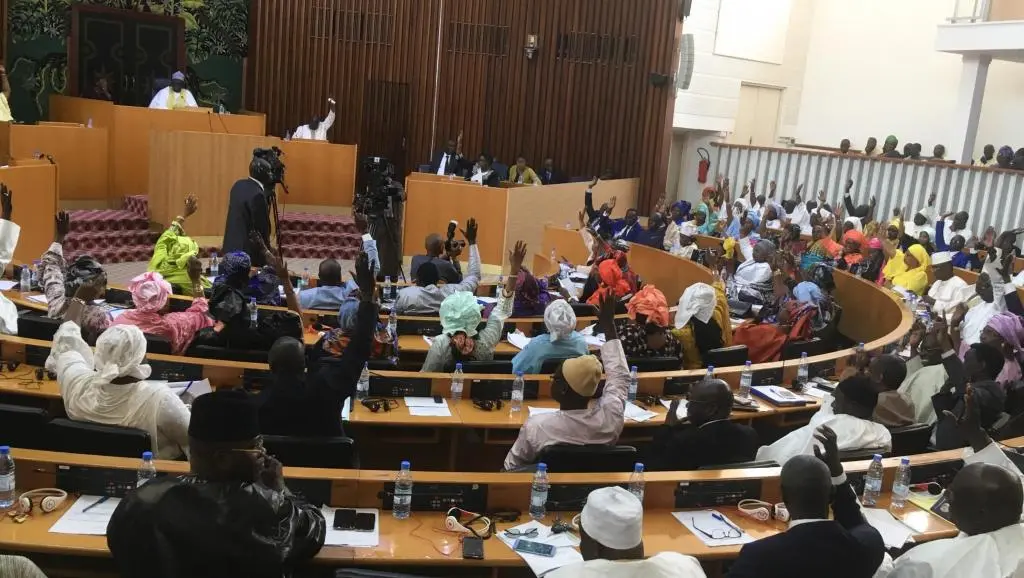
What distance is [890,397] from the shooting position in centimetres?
483

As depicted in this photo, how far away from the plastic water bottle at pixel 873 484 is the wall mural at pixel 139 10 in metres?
14.1

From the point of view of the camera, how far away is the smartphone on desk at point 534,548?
129 inches

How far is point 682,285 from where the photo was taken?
397 inches

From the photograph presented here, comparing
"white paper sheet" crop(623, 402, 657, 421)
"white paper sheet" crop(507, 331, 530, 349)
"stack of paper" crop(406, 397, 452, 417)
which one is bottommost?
"white paper sheet" crop(507, 331, 530, 349)

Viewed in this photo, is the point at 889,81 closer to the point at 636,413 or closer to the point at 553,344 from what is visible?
the point at 553,344

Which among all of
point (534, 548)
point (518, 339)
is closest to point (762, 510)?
point (534, 548)

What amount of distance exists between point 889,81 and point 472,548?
17.0m

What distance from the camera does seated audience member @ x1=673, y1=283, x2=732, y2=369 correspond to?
656 cm

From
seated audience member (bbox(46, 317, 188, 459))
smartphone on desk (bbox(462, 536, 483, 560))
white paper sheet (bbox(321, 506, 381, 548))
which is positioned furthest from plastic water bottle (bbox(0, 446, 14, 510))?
smartphone on desk (bbox(462, 536, 483, 560))

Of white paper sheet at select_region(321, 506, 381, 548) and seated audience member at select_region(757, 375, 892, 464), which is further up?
seated audience member at select_region(757, 375, 892, 464)

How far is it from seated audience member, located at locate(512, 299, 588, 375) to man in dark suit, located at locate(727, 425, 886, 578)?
2608 millimetres

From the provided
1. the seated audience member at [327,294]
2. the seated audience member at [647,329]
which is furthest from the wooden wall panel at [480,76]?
the seated audience member at [647,329]

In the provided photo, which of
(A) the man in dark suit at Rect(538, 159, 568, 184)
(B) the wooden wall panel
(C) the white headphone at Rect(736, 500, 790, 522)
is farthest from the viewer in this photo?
(A) the man in dark suit at Rect(538, 159, 568, 184)

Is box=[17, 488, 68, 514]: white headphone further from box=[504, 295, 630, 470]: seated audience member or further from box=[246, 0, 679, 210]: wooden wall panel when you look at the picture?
box=[246, 0, 679, 210]: wooden wall panel
